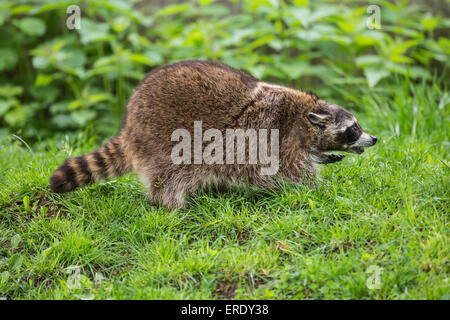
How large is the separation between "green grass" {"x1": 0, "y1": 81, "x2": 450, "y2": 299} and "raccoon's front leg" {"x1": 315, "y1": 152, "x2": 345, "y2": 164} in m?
0.12

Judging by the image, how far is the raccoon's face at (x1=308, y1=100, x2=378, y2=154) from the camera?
14.5ft

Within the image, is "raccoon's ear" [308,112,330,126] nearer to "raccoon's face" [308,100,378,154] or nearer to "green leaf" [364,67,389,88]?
"raccoon's face" [308,100,378,154]

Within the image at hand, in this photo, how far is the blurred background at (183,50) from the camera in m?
6.98

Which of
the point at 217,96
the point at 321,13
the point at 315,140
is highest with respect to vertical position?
the point at 321,13

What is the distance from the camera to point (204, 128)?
414 cm

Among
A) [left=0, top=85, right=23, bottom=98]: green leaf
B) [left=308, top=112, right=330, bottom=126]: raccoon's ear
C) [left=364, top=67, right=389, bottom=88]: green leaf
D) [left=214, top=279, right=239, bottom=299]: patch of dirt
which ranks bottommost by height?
[left=214, top=279, right=239, bottom=299]: patch of dirt

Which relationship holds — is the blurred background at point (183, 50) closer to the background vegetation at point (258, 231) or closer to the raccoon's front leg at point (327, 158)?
the background vegetation at point (258, 231)

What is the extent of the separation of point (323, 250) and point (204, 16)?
20.4ft

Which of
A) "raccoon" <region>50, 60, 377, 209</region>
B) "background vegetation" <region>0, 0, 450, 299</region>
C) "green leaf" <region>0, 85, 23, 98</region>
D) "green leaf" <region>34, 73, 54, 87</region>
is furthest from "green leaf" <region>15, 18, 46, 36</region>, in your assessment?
"raccoon" <region>50, 60, 377, 209</region>

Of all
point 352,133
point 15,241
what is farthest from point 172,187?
point 352,133

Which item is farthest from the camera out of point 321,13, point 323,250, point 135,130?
point 321,13

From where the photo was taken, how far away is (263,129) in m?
4.27
